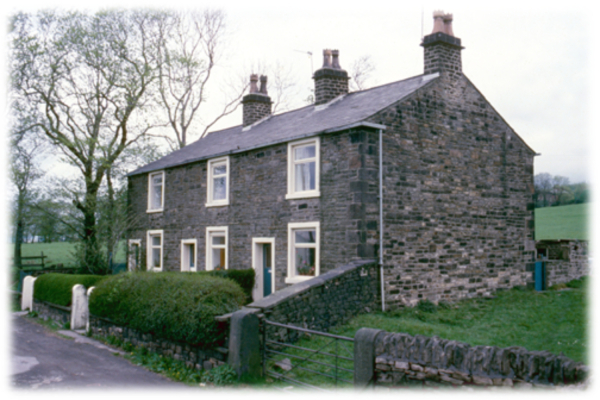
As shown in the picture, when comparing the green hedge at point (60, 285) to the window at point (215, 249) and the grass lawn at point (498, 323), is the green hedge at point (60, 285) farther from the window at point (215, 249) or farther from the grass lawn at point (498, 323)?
the grass lawn at point (498, 323)

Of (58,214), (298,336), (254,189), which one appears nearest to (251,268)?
(254,189)

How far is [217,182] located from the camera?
A: 18.8m

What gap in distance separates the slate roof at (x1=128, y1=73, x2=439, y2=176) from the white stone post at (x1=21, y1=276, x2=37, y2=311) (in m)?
6.58

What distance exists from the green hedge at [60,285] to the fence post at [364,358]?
10225 millimetres

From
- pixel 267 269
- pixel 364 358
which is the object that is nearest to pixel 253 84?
pixel 267 269

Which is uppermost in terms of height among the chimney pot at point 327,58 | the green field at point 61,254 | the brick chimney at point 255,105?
the chimney pot at point 327,58

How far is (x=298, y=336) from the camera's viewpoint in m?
10.5

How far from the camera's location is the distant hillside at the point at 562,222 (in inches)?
1249

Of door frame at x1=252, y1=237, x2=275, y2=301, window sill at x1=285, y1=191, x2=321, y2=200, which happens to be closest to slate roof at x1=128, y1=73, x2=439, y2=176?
window sill at x1=285, y1=191, x2=321, y2=200

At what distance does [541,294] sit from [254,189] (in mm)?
9946

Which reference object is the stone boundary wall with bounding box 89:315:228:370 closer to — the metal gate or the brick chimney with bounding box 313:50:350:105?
the metal gate

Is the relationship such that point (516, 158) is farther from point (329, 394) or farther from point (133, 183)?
point (133, 183)

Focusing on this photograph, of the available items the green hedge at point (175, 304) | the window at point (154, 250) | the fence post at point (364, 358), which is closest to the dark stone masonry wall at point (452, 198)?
the green hedge at point (175, 304)

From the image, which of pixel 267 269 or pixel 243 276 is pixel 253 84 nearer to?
pixel 267 269
